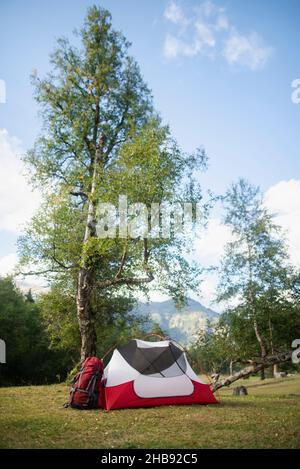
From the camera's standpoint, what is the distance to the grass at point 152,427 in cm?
619

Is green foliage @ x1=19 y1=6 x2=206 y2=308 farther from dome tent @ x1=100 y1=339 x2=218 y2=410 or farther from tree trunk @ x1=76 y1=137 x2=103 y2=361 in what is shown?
dome tent @ x1=100 y1=339 x2=218 y2=410

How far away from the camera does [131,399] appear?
9.98 meters

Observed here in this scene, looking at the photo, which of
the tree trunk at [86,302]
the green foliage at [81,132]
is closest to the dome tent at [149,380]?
the green foliage at [81,132]

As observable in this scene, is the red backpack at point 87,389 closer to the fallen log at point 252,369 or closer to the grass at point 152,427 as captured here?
the grass at point 152,427

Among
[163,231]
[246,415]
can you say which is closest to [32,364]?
[163,231]

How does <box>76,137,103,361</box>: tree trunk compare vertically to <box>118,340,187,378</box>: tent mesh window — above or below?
above

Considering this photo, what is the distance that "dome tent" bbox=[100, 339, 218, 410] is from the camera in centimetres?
1005

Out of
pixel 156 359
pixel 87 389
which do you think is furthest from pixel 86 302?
pixel 87 389

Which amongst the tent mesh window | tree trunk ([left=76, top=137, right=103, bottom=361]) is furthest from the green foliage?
the tent mesh window

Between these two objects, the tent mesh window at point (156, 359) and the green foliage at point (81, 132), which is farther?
the green foliage at point (81, 132)

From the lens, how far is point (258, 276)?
20.5 m

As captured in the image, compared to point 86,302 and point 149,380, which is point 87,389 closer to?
point 149,380

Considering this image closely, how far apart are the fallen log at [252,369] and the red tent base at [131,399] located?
3.72 m

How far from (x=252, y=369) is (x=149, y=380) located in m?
6.49
